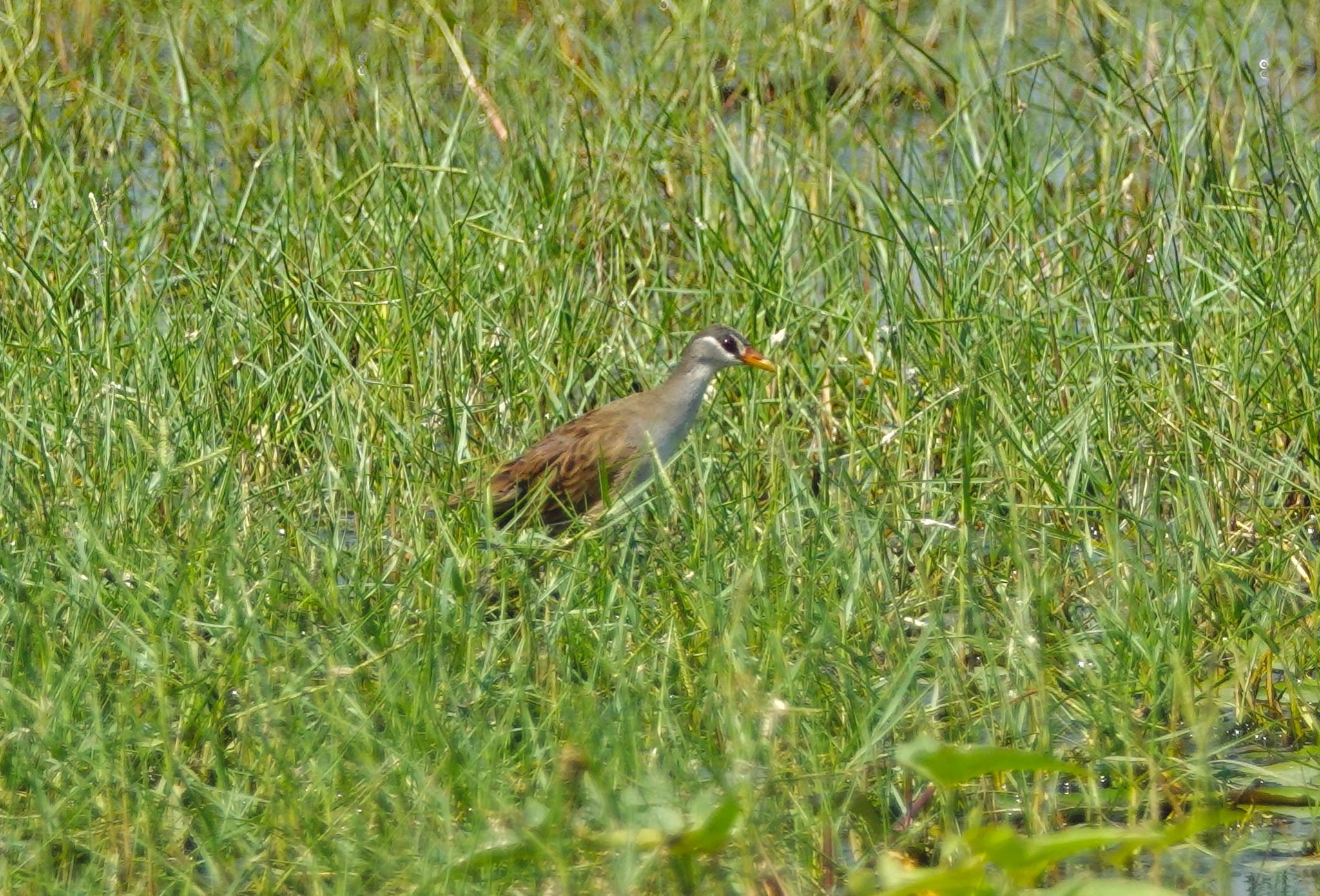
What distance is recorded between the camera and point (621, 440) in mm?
5457

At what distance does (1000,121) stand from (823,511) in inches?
82.5

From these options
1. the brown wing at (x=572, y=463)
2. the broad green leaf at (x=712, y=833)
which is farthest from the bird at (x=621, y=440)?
the broad green leaf at (x=712, y=833)

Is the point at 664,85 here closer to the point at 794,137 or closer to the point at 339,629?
the point at 794,137

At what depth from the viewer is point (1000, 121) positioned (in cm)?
612

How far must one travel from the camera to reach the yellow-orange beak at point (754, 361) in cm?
555

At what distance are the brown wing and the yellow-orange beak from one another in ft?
1.18

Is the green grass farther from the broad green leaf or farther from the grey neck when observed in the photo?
the grey neck

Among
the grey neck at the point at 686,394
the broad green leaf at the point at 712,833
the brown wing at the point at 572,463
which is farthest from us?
the grey neck at the point at 686,394

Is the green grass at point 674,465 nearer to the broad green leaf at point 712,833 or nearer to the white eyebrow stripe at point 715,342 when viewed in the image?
the broad green leaf at point 712,833

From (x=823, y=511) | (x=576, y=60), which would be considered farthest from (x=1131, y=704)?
(x=576, y=60)

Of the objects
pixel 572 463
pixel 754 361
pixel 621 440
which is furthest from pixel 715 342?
pixel 572 463

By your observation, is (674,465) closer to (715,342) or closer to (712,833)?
(715,342)

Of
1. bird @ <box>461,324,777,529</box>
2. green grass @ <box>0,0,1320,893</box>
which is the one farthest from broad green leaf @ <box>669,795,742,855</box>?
bird @ <box>461,324,777,529</box>

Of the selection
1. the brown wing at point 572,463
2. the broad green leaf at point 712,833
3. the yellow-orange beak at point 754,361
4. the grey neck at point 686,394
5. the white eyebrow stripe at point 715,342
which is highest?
the broad green leaf at point 712,833
